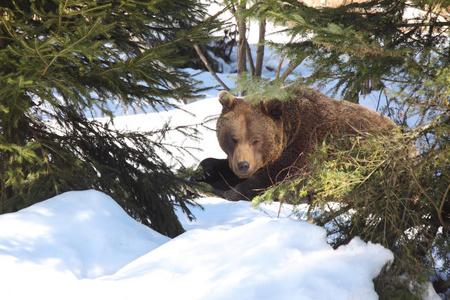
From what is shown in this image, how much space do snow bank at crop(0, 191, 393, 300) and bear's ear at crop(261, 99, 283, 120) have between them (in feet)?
11.4

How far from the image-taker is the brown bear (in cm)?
664

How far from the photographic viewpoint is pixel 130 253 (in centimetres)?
359

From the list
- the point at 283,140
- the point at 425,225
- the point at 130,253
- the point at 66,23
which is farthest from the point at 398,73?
the point at 283,140

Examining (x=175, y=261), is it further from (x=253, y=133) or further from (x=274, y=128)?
(x=274, y=128)

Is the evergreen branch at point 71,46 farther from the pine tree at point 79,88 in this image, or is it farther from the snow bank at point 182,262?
the snow bank at point 182,262

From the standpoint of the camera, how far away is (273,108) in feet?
22.3

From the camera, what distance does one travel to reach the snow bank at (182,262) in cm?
256

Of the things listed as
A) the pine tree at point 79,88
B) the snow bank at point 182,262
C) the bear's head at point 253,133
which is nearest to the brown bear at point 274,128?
the bear's head at point 253,133

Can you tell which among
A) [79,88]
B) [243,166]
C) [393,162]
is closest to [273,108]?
[243,166]

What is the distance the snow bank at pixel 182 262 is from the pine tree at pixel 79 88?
69 cm

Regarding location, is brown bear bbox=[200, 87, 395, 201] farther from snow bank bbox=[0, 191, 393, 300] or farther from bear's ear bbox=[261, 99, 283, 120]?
snow bank bbox=[0, 191, 393, 300]

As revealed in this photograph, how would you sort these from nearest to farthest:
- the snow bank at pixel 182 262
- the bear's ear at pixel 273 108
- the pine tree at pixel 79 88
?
the snow bank at pixel 182 262 → the pine tree at pixel 79 88 → the bear's ear at pixel 273 108

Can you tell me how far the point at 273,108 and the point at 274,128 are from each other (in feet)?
0.94

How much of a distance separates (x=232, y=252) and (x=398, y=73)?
176cm
